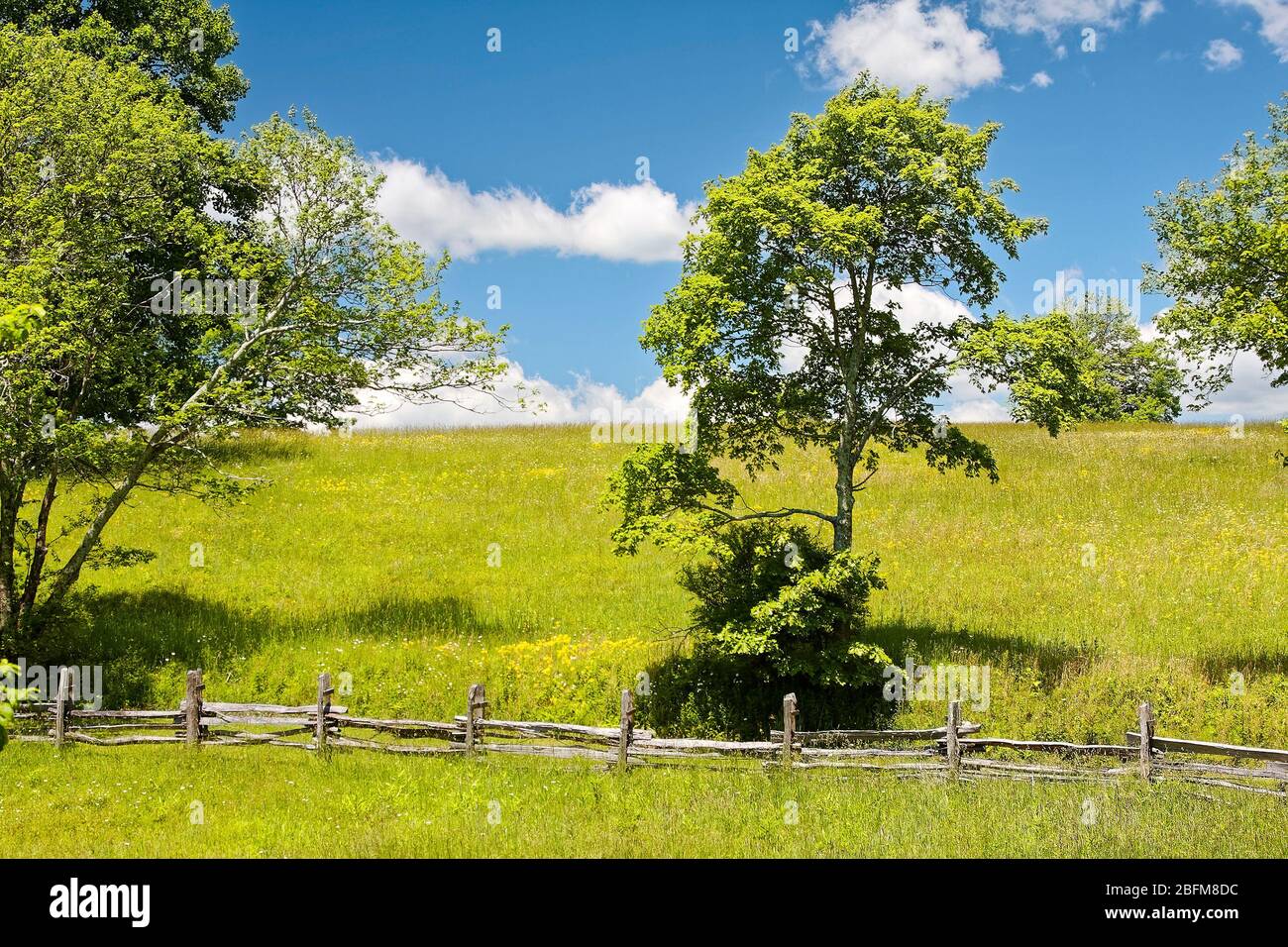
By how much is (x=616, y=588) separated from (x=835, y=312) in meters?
11.1

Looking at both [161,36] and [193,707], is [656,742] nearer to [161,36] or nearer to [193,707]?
[193,707]

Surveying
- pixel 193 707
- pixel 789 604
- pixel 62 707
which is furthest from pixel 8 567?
pixel 789 604

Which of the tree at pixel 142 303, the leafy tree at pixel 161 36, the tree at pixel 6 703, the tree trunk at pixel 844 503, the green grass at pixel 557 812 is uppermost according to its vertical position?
the leafy tree at pixel 161 36

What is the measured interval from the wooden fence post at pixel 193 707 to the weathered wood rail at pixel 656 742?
21mm

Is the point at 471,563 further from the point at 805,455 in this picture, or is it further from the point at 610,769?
the point at 805,455

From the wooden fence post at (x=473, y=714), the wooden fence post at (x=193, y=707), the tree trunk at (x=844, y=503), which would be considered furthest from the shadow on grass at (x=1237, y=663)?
the wooden fence post at (x=193, y=707)

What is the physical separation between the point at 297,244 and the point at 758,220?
12.1 m

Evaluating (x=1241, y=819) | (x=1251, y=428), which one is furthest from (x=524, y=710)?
(x=1251, y=428)

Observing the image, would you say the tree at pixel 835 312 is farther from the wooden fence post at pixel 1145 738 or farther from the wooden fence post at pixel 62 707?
the wooden fence post at pixel 62 707

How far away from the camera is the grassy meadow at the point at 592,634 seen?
13055mm

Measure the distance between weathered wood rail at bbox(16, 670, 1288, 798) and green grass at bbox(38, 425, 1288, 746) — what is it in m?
1.70

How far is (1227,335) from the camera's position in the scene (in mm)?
18156

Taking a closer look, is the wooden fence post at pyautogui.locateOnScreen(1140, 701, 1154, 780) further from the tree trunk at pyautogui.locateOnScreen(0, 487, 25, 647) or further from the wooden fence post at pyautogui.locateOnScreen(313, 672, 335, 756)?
the tree trunk at pyautogui.locateOnScreen(0, 487, 25, 647)

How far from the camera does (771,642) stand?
16.9m
